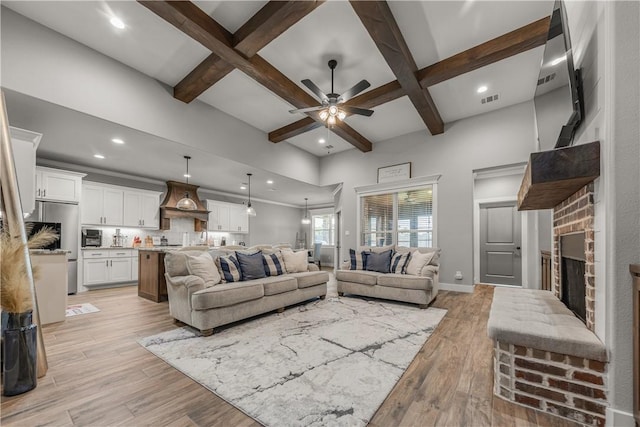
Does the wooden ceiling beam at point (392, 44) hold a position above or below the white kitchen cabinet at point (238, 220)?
above

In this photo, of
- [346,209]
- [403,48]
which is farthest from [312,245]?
[403,48]

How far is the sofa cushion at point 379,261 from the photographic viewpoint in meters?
4.43

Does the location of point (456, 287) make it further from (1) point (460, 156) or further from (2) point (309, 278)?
(2) point (309, 278)

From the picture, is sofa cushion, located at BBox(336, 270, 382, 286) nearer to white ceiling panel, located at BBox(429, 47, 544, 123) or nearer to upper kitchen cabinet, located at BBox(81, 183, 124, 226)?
white ceiling panel, located at BBox(429, 47, 544, 123)

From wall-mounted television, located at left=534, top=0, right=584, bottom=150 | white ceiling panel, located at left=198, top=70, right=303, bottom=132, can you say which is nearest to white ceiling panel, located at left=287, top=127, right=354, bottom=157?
white ceiling panel, located at left=198, top=70, right=303, bottom=132

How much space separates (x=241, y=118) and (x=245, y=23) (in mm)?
2246

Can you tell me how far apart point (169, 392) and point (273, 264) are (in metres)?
2.25

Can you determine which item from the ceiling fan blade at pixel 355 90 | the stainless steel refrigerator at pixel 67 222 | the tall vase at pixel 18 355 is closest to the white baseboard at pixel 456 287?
the ceiling fan blade at pixel 355 90

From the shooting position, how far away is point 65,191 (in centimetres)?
498

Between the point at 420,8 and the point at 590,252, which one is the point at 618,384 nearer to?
the point at 590,252

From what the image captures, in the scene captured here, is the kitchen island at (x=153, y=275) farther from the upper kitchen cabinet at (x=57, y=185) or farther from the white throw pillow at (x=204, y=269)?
the upper kitchen cabinet at (x=57, y=185)

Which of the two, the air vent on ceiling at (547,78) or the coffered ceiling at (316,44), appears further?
the coffered ceiling at (316,44)

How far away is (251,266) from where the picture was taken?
366 cm

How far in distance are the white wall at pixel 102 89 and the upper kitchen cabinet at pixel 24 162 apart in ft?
2.03
